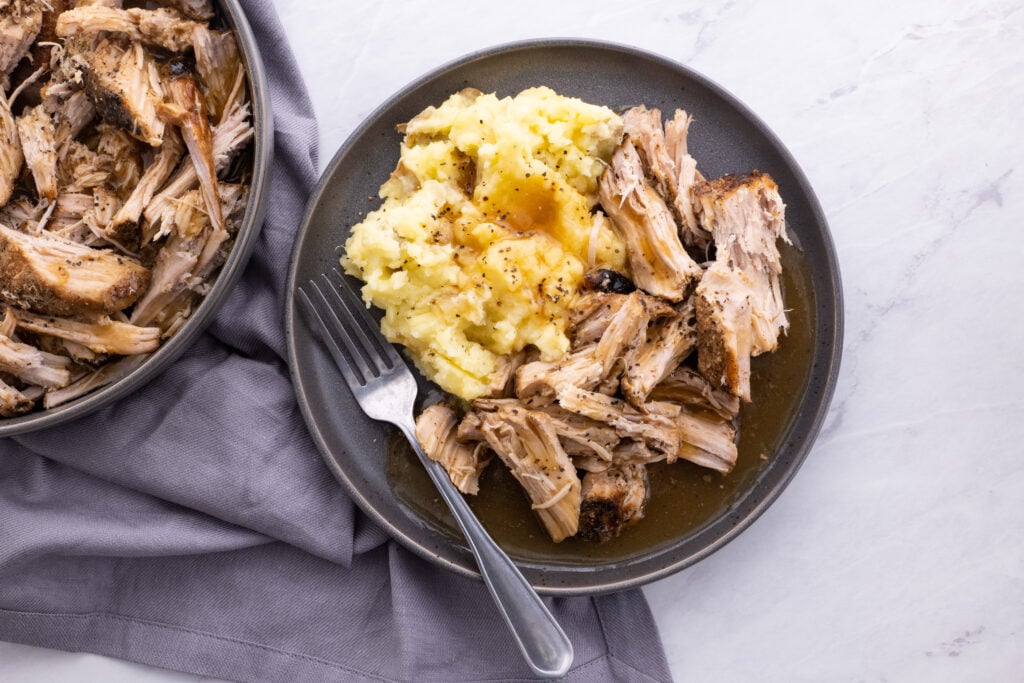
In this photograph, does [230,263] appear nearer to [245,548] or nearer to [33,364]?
[33,364]

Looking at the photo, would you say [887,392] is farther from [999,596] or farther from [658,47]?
[658,47]

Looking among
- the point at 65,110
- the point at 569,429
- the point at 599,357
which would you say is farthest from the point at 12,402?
the point at 599,357

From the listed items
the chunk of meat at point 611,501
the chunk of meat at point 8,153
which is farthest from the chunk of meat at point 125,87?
the chunk of meat at point 611,501

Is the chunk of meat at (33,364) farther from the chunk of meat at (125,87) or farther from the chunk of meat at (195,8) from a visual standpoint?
the chunk of meat at (195,8)

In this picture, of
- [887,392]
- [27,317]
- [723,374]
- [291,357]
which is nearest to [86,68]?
[27,317]

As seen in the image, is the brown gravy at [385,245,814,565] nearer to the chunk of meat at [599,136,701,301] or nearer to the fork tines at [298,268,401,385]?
the fork tines at [298,268,401,385]

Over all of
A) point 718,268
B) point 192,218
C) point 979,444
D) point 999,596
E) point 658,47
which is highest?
point 658,47
